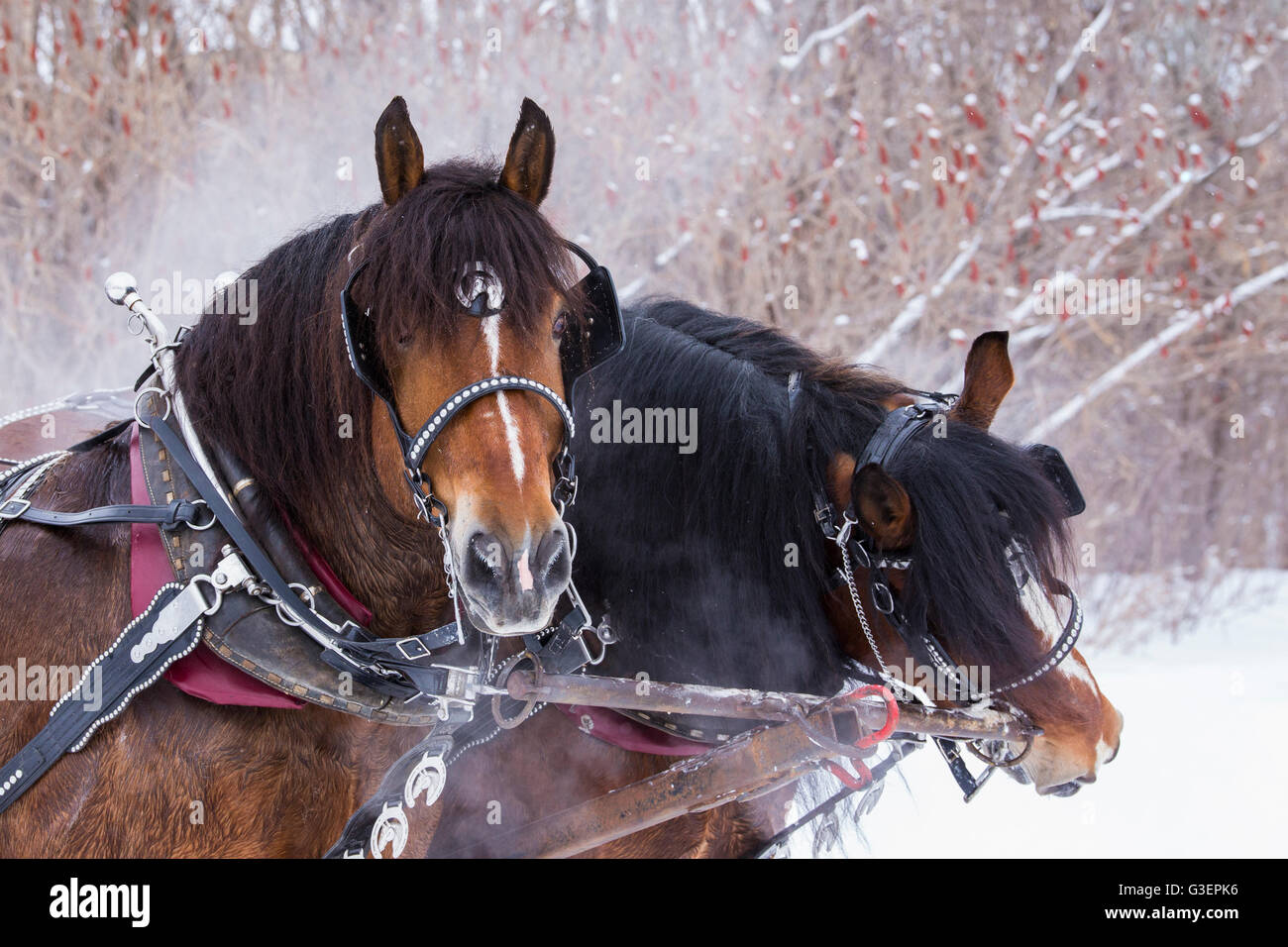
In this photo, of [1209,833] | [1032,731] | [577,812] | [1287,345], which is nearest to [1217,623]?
[1287,345]

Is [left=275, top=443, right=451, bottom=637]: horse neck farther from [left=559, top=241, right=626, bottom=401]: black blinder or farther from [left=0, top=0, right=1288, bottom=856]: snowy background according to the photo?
[left=0, top=0, right=1288, bottom=856]: snowy background

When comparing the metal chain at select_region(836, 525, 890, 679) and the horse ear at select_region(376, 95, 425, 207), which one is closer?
the horse ear at select_region(376, 95, 425, 207)

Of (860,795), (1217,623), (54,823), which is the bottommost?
(1217,623)

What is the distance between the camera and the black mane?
2064 millimetres

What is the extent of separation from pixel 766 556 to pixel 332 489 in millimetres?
822

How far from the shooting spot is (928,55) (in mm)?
6645

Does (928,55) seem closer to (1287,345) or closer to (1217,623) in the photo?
(1287,345)

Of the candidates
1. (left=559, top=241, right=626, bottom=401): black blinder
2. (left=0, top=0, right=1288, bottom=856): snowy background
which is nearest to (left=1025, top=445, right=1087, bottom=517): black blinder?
(left=559, top=241, right=626, bottom=401): black blinder

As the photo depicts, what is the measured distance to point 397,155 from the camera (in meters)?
1.65

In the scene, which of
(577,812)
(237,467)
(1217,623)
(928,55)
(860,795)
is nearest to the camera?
(237,467)

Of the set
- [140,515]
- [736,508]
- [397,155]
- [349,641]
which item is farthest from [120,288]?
[736,508]

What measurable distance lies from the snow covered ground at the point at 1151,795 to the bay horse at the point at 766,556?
959mm

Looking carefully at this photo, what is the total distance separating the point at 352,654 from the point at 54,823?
48cm

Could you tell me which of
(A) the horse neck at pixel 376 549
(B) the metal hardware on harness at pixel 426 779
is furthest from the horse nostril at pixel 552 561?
(B) the metal hardware on harness at pixel 426 779
